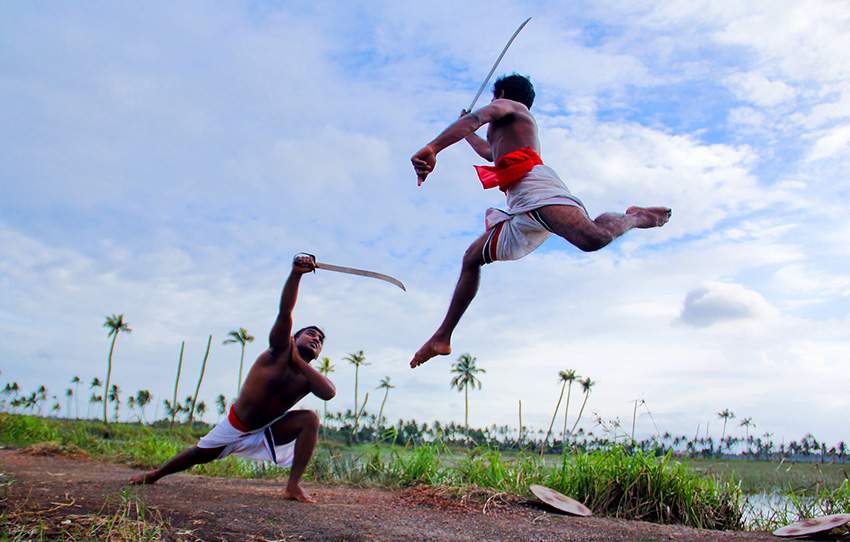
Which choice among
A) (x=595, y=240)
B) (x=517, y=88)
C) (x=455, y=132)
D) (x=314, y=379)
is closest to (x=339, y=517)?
(x=314, y=379)

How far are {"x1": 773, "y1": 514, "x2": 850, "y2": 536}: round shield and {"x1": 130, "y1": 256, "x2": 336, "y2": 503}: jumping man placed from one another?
11.8 feet

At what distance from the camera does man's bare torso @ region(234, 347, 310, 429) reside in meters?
5.80

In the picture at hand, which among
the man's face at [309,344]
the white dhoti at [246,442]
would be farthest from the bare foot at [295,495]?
the man's face at [309,344]

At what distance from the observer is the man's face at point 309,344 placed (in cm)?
609

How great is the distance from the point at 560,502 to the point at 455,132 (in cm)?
362

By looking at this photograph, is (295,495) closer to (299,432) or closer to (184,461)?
(299,432)

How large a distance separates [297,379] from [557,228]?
2.84 m

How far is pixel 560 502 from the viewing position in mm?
A: 5980

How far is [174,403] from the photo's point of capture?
134 feet

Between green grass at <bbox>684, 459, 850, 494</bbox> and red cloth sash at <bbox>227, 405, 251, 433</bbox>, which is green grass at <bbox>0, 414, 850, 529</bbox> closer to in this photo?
green grass at <bbox>684, 459, 850, 494</bbox>

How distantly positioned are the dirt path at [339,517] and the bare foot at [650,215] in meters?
2.13

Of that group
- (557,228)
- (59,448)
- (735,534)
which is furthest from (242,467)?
(557,228)

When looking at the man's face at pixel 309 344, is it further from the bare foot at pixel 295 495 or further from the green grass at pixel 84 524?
the green grass at pixel 84 524

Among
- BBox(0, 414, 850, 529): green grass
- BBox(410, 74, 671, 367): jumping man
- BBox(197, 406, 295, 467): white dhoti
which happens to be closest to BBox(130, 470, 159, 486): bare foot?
BBox(197, 406, 295, 467): white dhoti
